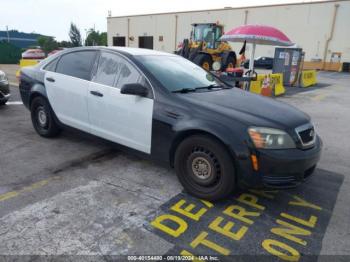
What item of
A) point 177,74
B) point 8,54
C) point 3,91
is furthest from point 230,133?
point 8,54

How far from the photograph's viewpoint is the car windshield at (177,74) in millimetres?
3714

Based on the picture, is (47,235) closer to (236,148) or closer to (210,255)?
(210,255)

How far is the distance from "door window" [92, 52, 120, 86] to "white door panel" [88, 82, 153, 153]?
0.27 feet

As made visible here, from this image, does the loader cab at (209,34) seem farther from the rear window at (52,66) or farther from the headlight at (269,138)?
the headlight at (269,138)

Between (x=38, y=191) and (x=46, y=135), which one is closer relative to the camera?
(x=38, y=191)

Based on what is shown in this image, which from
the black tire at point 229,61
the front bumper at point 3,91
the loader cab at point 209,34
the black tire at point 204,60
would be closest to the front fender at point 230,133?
the front bumper at point 3,91

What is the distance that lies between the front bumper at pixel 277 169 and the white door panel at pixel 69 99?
96.9 inches

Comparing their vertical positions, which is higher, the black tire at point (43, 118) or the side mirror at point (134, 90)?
the side mirror at point (134, 90)

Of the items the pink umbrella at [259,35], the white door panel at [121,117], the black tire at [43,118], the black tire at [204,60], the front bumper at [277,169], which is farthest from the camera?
the black tire at [204,60]

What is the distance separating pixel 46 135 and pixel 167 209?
3.03 metres

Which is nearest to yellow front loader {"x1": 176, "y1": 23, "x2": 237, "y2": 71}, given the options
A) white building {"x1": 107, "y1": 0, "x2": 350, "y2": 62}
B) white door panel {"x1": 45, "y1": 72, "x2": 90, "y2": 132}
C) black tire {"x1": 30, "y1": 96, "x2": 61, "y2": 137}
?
black tire {"x1": 30, "y1": 96, "x2": 61, "y2": 137}

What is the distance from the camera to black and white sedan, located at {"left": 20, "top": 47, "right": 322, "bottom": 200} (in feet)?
9.75

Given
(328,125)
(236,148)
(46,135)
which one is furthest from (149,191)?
(328,125)

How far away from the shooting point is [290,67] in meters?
14.6
